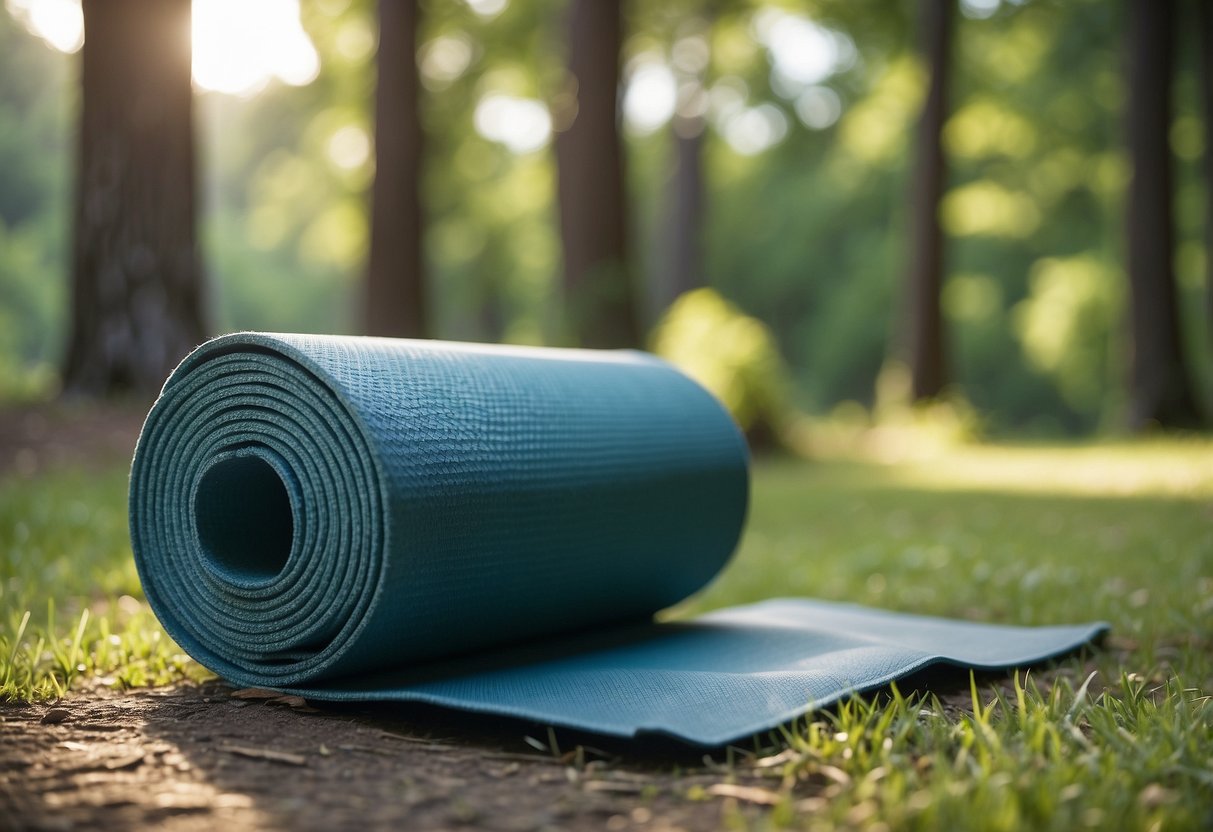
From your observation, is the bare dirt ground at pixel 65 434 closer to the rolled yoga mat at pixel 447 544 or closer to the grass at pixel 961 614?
the grass at pixel 961 614

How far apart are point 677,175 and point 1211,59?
10.3 meters

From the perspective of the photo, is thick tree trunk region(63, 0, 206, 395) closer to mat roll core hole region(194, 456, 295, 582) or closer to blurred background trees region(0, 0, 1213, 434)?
blurred background trees region(0, 0, 1213, 434)

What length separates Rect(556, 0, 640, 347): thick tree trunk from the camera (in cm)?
1209

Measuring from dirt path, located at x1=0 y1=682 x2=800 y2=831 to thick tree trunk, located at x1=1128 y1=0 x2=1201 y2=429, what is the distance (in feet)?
45.1

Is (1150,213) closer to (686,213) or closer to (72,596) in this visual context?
(686,213)

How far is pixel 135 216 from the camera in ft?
25.9

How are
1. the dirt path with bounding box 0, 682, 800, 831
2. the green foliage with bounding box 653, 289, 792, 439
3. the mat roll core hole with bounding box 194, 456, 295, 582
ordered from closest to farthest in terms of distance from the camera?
1. the dirt path with bounding box 0, 682, 800, 831
2. the mat roll core hole with bounding box 194, 456, 295, 582
3. the green foliage with bounding box 653, 289, 792, 439

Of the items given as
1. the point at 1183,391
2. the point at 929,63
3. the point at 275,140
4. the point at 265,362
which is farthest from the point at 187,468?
the point at 275,140

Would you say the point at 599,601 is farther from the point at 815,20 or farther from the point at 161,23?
the point at 815,20

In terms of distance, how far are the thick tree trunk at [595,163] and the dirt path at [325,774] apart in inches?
366

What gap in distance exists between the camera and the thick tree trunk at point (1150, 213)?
1465 centimetres

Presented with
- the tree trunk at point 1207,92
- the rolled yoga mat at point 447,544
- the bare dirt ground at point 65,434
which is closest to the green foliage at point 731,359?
the bare dirt ground at point 65,434

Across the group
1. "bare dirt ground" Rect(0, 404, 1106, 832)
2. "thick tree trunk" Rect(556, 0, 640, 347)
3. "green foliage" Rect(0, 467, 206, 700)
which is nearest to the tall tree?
"thick tree trunk" Rect(556, 0, 640, 347)

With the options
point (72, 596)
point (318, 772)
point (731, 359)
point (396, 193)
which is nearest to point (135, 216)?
point (396, 193)
